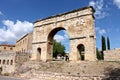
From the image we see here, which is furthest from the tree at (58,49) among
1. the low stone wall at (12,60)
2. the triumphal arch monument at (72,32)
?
the triumphal arch monument at (72,32)

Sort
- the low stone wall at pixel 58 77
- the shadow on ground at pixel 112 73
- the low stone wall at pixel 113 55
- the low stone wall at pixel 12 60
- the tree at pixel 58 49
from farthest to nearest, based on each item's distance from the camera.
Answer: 1. the tree at pixel 58 49
2. the low stone wall at pixel 12 60
3. the low stone wall at pixel 113 55
4. the low stone wall at pixel 58 77
5. the shadow on ground at pixel 112 73

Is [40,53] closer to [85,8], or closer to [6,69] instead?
[6,69]

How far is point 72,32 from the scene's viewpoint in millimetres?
20641

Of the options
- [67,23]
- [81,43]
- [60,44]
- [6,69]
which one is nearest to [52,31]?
[67,23]

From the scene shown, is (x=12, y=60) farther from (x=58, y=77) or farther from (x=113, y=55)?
(x=113, y=55)

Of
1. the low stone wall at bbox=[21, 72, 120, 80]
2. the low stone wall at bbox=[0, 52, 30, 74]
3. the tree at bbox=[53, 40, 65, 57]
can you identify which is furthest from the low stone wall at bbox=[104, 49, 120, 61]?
the tree at bbox=[53, 40, 65, 57]

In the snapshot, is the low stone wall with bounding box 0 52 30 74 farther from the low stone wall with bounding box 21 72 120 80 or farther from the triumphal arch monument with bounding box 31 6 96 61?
the low stone wall with bounding box 21 72 120 80

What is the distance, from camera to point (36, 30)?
25516 mm

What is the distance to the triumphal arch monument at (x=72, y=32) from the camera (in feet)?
61.9

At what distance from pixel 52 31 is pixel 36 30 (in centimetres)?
356

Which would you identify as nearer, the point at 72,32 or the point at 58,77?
the point at 58,77

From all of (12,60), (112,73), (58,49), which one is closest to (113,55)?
(112,73)

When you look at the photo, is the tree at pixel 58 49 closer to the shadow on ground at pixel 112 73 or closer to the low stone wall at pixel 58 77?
the low stone wall at pixel 58 77

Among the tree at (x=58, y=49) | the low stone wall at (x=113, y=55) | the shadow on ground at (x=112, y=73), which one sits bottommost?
the shadow on ground at (x=112, y=73)
